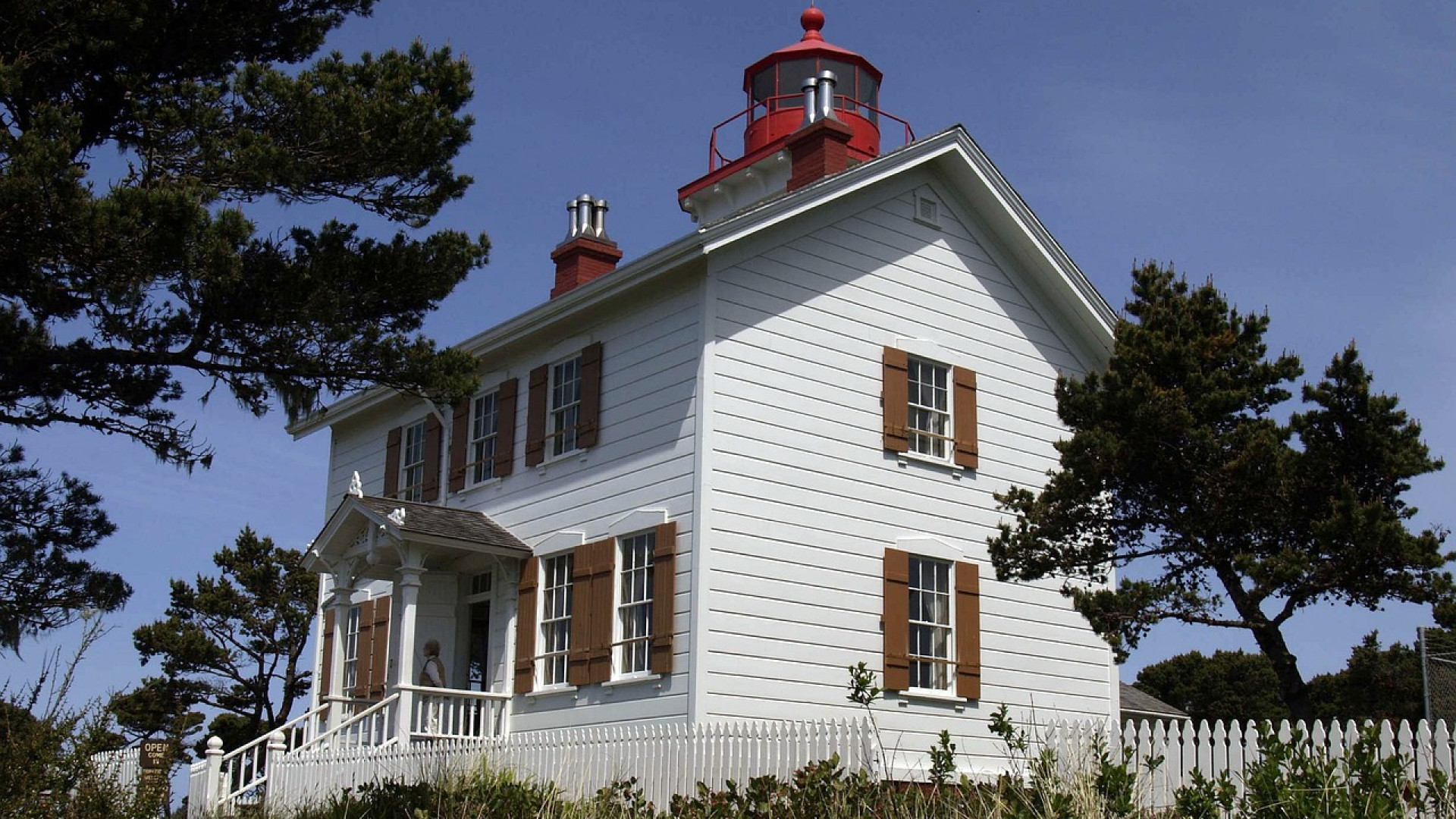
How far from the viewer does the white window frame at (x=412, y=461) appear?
2092cm

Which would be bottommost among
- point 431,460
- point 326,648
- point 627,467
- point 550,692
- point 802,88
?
point 550,692

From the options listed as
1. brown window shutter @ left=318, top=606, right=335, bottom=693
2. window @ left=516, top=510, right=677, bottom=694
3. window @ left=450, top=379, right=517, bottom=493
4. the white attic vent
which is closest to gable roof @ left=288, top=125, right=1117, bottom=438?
the white attic vent

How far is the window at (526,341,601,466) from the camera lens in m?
17.2

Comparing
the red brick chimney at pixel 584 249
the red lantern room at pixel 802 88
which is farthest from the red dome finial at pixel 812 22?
the red brick chimney at pixel 584 249

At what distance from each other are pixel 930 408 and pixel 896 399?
666 millimetres

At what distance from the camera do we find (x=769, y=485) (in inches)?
621

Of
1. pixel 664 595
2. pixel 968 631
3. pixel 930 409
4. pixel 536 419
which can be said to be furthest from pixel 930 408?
pixel 536 419

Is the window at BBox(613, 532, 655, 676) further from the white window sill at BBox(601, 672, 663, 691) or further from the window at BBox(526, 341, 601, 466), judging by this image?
the window at BBox(526, 341, 601, 466)

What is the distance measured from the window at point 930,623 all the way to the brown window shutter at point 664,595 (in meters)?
2.87

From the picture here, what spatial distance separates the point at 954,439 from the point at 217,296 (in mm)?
9031

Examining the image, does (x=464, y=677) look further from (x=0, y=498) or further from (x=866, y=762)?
(x=866, y=762)

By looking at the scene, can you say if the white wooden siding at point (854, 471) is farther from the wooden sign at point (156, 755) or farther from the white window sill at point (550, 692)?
the wooden sign at point (156, 755)

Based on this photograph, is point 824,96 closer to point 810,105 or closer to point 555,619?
point 810,105

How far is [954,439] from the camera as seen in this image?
1753cm
